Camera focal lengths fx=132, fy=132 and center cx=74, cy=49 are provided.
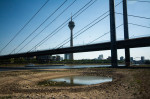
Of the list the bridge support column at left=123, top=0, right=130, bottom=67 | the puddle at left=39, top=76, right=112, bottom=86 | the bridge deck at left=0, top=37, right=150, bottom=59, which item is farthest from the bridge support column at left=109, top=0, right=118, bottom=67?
the puddle at left=39, top=76, right=112, bottom=86

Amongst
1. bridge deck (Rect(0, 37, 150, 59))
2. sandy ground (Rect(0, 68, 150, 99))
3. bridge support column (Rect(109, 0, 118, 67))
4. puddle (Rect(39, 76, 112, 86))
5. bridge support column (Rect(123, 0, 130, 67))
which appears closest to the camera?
sandy ground (Rect(0, 68, 150, 99))

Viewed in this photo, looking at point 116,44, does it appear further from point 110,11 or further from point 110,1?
point 110,1

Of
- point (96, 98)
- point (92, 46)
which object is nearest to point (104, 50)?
point (92, 46)

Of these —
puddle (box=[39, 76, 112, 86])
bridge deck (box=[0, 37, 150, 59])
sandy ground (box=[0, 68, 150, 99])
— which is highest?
bridge deck (box=[0, 37, 150, 59])

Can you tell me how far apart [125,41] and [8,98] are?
174ft

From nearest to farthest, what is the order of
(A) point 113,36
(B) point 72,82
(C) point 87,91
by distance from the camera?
(C) point 87,91, (B) point 72,82, (A) point 113,36

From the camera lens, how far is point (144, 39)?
51.8m

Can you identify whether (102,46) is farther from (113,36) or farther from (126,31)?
(126,31)

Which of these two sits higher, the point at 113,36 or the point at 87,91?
the point at 113,36

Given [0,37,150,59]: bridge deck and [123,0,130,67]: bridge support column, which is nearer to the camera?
[0,37,150,59]: bridge deck

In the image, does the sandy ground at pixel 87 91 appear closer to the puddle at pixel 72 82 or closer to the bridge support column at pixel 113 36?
the puddle at pixel 72 82

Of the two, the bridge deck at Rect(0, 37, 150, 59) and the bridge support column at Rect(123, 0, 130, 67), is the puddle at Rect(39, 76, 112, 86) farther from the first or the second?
the bridge support column at Rect(123, 0, 130, 67)

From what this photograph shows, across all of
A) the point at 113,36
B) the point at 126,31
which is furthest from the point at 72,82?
the point at 126,31

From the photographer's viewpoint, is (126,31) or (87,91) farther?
(126,31)
